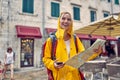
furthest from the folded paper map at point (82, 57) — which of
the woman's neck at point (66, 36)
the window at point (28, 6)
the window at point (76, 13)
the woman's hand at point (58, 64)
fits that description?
the window at point (76, 13)

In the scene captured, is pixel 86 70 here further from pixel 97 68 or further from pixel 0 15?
pixel 0 15

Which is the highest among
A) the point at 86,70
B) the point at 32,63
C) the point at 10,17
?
the point at 10,17

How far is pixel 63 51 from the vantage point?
285cm

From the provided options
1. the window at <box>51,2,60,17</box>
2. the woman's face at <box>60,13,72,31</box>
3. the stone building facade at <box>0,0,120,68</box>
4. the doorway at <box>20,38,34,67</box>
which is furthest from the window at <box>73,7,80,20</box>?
the woman's face at <box>60,13,72,31</box>

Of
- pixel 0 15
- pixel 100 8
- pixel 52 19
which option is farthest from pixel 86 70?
pixel 100 8

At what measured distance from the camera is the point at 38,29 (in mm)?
18125

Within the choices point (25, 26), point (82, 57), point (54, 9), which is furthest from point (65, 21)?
point (54, 9)

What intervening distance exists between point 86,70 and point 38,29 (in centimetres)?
1218

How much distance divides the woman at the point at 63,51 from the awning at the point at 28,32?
13.6 m

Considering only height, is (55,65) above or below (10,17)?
below

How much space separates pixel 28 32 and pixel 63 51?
14.3 metres

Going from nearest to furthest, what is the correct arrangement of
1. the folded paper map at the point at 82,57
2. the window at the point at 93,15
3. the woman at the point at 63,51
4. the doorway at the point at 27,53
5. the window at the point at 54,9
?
the folded paper map at the point at 82,57 → the woman at the point at 63,51 → the doorway at the point at 27,53 → the window at the point at 54,9 → the window at the point at 93,15

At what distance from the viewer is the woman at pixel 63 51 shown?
2791 mm

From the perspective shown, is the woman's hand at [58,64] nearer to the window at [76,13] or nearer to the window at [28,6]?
the window at [28,6]
